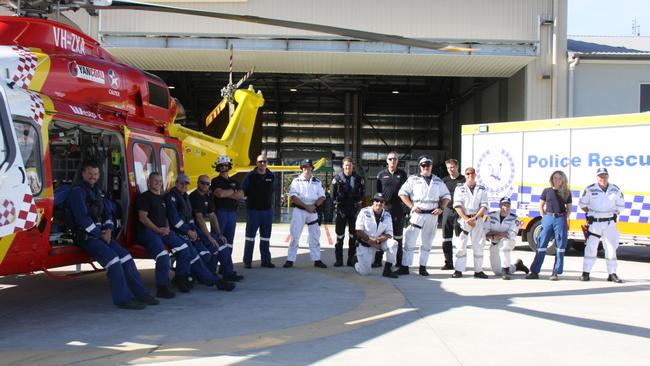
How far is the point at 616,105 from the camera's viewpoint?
1819 centimetres

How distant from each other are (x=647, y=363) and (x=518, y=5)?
1507 centimetres

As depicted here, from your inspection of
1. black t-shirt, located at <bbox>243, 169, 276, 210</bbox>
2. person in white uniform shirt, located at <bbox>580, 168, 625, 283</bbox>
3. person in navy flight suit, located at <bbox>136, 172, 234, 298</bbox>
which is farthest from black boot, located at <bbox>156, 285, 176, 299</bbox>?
person in white uniform shirt, located at <bbox>580, 168, 625, 283</bbox>

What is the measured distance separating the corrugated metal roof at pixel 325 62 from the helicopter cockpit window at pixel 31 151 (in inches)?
487

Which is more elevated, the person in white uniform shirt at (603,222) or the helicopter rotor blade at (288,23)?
the helicopter rotor blade at (288,23)

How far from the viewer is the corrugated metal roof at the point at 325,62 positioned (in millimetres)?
17656

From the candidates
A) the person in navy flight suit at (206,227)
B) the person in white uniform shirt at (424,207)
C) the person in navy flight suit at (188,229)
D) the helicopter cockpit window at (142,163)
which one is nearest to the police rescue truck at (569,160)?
the person in white uniform shirt at (424,207)

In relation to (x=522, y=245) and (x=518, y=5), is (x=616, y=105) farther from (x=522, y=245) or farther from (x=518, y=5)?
(x=522, y=245)

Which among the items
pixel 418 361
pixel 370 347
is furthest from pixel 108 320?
pixel 418 361

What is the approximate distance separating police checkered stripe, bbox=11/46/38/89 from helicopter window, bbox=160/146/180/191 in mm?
2388

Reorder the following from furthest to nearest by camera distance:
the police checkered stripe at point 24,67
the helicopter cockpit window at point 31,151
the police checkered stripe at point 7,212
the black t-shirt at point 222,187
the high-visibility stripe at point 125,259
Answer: the black t-shirt at point 222,187, the high-visibility stripe at point 125,259, the police checkered stripe at point 24,67, the helicopter cockpit window at point 31,151, the police checkered stripe at point 7,212

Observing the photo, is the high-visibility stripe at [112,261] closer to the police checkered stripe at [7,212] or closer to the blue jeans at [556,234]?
the police checkered stripe at [7,212]

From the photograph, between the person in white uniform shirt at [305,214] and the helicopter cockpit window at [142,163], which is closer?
the helicopter cockpit window at [142,163]

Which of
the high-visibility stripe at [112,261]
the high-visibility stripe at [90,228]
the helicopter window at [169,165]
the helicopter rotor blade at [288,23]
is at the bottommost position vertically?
the high-visibility stripe at [112,261]

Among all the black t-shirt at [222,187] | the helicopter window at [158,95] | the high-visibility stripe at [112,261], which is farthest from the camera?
the black t-shirt at [222,187]
